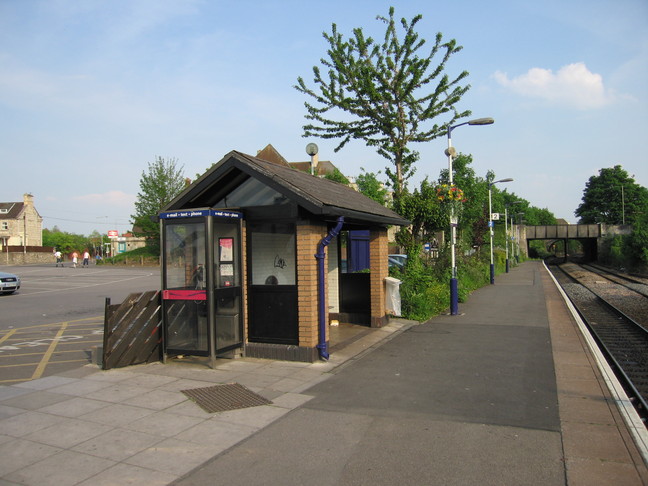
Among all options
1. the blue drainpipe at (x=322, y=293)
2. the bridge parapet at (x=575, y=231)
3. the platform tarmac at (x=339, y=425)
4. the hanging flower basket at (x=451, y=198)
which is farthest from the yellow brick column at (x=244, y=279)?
the bridge parapet at (x=575, y=231)

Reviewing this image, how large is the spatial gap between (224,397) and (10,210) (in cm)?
8449

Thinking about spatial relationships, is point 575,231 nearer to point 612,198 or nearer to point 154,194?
point 612,198

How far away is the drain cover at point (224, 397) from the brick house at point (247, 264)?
1.13m

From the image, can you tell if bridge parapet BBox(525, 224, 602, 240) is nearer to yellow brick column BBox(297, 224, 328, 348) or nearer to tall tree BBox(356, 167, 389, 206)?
tall tree BBox(356, 167, 389, 206)

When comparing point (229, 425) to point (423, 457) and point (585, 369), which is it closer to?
point (423, 457)

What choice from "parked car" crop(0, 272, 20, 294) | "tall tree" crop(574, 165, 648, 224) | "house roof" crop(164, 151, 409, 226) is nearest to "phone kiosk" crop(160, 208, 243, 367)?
"house roof" crop(164, 151, 409, 226)

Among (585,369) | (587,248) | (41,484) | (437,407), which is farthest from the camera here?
(587,248)

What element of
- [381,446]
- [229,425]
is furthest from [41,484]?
[381,446]

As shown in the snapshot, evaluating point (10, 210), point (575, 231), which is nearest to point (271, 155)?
point (575, 231)

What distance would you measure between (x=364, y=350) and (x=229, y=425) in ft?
13.7

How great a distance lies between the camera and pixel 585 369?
25.1 feet

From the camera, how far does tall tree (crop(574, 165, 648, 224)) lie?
85.6m

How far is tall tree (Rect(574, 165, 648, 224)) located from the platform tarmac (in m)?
91.5

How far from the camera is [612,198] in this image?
88312 millimetres
